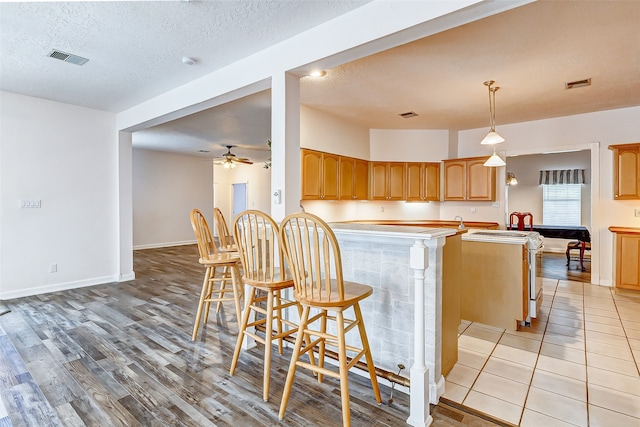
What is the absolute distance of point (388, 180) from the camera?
6227 mm

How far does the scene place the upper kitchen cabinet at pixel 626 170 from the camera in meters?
4.43

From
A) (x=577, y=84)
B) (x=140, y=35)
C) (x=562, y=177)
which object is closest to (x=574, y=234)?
(x=562, y=177)

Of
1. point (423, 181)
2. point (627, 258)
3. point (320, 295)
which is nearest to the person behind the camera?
point (320, 295)

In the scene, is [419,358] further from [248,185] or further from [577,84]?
[248,185]

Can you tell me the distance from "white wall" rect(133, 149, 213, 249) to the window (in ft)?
30.1

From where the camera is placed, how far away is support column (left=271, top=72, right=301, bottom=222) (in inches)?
104

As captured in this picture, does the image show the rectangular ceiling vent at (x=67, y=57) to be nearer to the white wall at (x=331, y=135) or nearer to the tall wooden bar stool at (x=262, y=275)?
the tall wooden bar stool at (x=262, y=275)

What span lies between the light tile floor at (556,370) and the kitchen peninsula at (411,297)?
0.27 m

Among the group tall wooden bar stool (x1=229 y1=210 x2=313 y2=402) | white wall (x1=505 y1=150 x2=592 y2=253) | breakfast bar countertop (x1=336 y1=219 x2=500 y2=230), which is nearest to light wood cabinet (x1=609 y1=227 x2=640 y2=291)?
breakfast bar countertop (x1=336 y1=219 x2=500 y2=230)

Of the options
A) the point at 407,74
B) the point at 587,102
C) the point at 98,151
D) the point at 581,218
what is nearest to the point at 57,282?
the point at 98,151

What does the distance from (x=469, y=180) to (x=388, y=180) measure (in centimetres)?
147

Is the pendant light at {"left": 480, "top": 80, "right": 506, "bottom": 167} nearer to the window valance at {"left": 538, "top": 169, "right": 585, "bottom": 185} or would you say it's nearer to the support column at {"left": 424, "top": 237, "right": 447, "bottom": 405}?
the support column at {"left": 424, "top": 237, "right": 447, "bottom": 405}

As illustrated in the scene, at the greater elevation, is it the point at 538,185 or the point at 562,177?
the point at 562,177

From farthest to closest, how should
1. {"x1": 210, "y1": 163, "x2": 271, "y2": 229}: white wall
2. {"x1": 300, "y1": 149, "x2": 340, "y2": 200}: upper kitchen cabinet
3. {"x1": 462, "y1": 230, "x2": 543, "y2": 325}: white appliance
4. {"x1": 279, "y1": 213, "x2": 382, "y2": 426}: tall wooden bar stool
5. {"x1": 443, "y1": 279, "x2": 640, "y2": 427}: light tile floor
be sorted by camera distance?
{"x1": 210, "y1": 163, "x2": 271, "y2": 229}: white wall → {"x1": 300, "y1": 149, "x2": 340, "y2": 200}: upper kitchen cabinet → {"x1": 462, "y1": 230, "x2": 543, "y2": 325}: white appliance → {"x1": 443, "y1": 279, "x2": 640, "y2": 427}: light tile floor → {"x1": 279, "y1": 213, "x2": 382, "y2": 426}: tall wooden bar stool
